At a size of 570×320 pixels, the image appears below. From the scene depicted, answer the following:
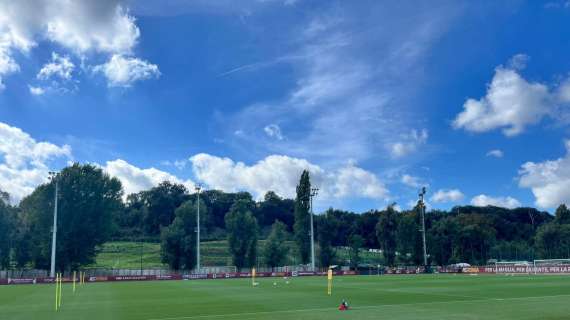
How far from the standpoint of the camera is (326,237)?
338 ft

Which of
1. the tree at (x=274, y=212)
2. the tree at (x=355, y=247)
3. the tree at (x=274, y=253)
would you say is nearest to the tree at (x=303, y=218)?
the tree at (x=274, y=253)

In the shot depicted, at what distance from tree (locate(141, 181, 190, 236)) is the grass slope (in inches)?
805

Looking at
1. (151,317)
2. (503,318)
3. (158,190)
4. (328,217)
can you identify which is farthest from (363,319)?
(158,190)

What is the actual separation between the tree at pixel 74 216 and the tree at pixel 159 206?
243ft

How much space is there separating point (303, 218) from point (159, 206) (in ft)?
281

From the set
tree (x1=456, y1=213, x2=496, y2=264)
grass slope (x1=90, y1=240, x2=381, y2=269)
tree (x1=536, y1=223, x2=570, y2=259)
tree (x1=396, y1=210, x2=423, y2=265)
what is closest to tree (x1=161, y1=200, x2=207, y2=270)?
grass slope (x1=90, y1=240, x2=381, y2=269)

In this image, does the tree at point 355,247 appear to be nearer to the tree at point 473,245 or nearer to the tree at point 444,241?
the tree at point 444,241

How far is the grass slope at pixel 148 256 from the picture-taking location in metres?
110

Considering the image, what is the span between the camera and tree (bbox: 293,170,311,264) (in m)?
94.0

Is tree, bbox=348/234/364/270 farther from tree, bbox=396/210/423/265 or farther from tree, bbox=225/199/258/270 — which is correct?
tree, bbox=225/199/258/270

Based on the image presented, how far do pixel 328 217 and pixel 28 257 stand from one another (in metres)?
61.0

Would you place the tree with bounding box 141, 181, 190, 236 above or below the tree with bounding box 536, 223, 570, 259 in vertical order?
above

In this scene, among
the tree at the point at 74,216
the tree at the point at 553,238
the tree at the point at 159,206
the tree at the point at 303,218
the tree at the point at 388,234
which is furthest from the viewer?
the tree at the point at 159,206

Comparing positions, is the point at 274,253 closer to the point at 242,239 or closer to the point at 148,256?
the point at 242,239
